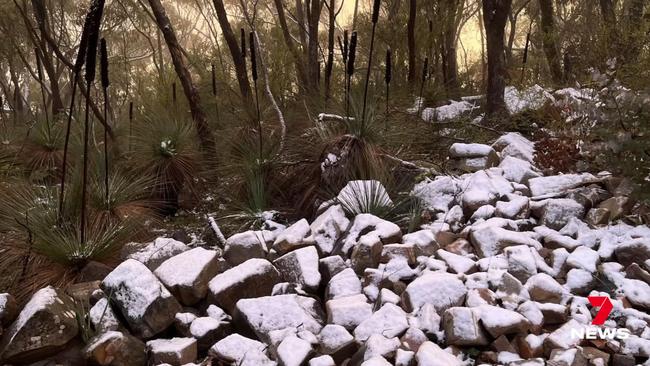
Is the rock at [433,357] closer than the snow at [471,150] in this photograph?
Yes

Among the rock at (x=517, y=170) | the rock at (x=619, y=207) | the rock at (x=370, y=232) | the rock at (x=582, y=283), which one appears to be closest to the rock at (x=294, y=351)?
the rock at (x=370, y=232)

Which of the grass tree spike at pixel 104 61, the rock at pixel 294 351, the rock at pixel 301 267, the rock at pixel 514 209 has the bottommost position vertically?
the rock at pixel 294 351

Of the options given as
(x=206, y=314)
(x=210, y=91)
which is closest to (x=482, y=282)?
(x=206, y=314)

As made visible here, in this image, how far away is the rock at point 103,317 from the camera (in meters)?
2.54

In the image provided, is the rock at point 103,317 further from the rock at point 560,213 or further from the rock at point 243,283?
the rock at point 560,213

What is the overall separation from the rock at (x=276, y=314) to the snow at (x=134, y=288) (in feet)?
1.40

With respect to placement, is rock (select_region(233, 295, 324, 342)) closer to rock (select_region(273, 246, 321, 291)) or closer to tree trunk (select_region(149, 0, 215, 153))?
rock (select_region(273, 246, 321, 291))

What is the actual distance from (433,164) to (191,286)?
2.21m

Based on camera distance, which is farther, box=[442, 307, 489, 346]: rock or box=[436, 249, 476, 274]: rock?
box=[436, 249, 476, 274]: rock

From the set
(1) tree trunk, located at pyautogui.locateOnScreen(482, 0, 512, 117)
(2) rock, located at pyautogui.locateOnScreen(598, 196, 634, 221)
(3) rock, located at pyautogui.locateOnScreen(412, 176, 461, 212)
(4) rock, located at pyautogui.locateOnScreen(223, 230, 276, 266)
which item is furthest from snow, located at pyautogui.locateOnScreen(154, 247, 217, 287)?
(1) tree trunk, located at pyautogui.locateOnScreen(482, 0, 512, 117)

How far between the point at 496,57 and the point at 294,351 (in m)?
4.20

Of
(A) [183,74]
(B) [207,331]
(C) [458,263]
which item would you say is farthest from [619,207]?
(A) [183,74]

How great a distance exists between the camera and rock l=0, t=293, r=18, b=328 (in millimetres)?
2543

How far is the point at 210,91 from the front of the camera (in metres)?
7.79
